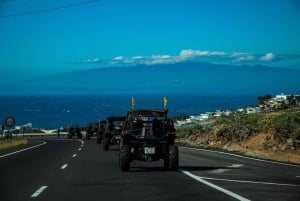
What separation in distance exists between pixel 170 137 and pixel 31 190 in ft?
21.6

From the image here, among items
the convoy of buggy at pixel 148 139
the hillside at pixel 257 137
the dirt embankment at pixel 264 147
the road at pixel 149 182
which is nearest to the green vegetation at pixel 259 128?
the hillside at pixel 257 137

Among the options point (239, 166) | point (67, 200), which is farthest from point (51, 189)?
point (239, 166)

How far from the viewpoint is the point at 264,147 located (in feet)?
109

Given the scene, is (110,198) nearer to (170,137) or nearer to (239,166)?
(170,137)

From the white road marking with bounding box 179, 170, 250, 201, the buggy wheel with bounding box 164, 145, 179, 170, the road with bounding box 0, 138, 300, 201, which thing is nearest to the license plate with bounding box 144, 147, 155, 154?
the buggy wheel with bounding box 164, 145, 179, 170

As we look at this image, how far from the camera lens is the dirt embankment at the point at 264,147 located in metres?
29.4

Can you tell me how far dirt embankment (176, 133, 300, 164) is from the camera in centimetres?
2944

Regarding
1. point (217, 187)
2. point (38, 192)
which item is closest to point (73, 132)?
point (217, 187)

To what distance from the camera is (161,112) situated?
20.8 metres

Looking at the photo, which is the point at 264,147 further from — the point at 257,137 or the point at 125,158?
the point at 125,158

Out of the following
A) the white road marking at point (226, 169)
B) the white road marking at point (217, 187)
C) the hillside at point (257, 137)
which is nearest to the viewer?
the white road marking at point (217, 187)

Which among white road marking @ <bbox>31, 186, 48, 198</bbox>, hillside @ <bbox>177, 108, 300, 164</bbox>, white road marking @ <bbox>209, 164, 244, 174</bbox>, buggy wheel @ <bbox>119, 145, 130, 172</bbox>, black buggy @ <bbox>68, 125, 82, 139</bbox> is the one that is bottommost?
white road marking @ <bbox>31, 186, 48, 198</bbox>

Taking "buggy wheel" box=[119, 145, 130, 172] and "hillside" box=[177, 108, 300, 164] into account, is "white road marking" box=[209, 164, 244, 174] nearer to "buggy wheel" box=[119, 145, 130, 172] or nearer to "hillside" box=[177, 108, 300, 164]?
"buggy wheel" box=[119, 145, 130, 172]

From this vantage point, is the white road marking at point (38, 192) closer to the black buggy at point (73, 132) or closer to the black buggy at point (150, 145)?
the black buggy at point (150, 145)
